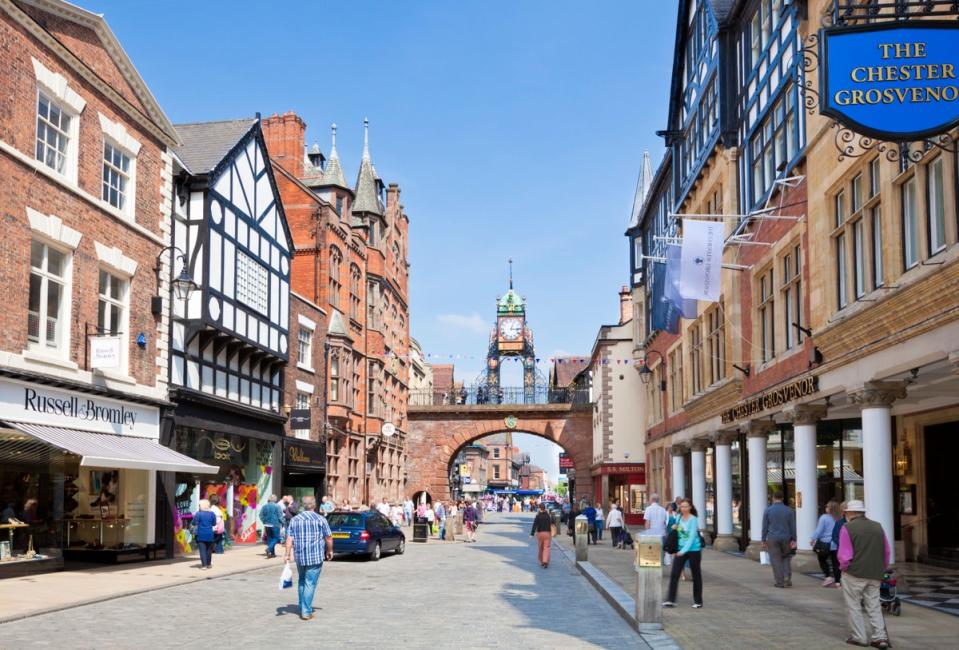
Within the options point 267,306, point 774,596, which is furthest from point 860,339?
point 267,306

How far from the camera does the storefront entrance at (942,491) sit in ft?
68.2

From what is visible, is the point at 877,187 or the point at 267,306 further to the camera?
the point at 267,306

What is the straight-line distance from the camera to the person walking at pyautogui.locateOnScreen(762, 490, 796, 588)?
17.0 meters

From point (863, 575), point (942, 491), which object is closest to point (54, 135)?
point (863, 575)

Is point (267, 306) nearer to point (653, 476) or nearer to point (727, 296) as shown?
point (727, 296)

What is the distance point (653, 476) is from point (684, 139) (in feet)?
52.3

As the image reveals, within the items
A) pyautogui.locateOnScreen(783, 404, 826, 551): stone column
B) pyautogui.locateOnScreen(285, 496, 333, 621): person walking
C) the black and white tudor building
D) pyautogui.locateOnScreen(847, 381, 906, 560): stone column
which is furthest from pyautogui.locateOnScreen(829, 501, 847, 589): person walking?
the black and white tudor building

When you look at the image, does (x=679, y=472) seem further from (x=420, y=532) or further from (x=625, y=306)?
(x=625, y=306)

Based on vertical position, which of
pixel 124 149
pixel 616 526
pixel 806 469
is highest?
pixel 124 149

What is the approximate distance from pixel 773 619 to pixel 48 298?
1403 cm

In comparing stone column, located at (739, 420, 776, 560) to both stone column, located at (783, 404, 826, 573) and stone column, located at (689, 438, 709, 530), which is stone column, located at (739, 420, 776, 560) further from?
stone column, located at (689, 438, 709, 530)

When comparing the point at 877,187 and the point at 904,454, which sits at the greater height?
the point at 877,187

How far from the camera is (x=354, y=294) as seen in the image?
44062mm

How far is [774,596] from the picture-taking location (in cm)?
1562
